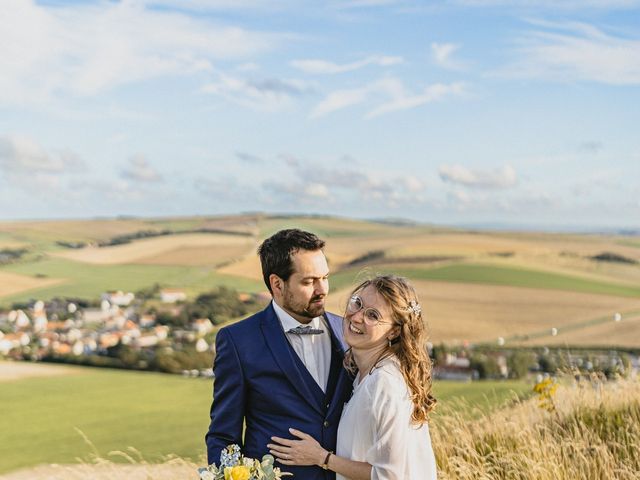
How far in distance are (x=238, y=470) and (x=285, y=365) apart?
0.71 metres

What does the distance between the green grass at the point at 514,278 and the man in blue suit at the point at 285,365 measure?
24.3 metres

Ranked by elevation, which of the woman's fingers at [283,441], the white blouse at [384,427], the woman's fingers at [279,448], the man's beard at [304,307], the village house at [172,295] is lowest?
the village house at [172,295]

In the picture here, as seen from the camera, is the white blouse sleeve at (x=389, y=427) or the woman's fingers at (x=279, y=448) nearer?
the white blouse sleeve at (x=389, y=427)

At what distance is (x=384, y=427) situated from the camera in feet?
10.2

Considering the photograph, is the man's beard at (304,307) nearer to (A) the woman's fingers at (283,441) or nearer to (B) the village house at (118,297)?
(A) the woman's fingers at (283,441)

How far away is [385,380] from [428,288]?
24463mm

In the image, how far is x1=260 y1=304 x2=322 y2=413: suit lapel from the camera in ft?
11.3

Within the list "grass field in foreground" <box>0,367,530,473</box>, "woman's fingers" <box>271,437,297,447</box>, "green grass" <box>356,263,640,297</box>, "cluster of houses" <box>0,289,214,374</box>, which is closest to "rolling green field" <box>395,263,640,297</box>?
"green grass" <box>356,263,640,297</box>

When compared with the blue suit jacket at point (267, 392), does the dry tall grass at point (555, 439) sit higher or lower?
lower

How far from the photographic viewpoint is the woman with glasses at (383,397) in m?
3.12

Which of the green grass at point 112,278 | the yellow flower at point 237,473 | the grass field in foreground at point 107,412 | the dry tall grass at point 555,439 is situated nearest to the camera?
the yellow flower at point 237,473

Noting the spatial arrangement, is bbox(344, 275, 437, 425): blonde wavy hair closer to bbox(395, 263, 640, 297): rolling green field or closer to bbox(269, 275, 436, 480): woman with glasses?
bbox(269, 275, 436, 480): woman with glasses

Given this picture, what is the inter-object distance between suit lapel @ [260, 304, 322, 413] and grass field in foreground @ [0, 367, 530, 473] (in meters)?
8.53

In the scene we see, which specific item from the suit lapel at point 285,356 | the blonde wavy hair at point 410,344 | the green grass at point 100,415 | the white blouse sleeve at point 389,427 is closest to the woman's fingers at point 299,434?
the suit lapel at point 285,356
